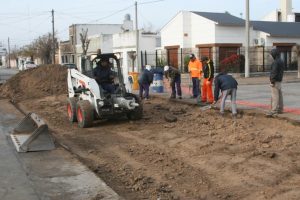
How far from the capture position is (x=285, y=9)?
2201 inches

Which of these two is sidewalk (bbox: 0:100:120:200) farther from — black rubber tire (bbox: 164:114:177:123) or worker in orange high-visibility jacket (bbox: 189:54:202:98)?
worker in orange high-visibility jacket (bbox: 189:54:202:98)

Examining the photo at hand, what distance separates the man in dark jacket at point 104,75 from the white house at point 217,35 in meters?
25.2

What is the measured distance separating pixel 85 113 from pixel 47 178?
→ 19.4ft

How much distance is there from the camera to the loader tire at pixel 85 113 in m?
14.1

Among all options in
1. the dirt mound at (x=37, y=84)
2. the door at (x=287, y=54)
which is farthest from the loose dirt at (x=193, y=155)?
the door at (x=287, y=54)

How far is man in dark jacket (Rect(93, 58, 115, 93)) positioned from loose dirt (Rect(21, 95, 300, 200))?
1.13 m

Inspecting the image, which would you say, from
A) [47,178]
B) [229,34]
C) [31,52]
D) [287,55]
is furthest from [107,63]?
[31,52]

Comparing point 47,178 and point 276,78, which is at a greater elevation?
point 276,78

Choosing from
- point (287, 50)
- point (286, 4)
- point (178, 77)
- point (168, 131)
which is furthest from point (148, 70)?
point (286, 4)

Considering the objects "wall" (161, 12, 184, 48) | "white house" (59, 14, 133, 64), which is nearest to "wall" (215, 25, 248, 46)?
"wall" (161, 12, 184, 48)

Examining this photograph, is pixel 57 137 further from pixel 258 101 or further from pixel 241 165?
pixel 258 101

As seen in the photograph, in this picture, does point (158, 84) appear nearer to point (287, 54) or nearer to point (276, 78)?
point (276, 78)

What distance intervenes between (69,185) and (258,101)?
11.3 meters

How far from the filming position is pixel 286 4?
182 ft
